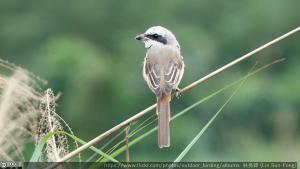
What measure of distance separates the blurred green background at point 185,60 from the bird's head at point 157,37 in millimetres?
2388

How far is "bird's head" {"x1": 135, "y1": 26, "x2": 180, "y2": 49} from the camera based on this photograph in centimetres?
581

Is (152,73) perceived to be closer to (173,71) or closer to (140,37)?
(173,71)

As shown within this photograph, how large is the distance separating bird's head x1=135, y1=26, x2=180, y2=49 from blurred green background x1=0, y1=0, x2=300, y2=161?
7.84 ft

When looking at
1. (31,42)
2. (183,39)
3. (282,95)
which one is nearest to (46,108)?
(282,95)

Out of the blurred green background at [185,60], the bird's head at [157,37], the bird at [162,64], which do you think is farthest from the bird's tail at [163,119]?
the blurred green background at [185,60]

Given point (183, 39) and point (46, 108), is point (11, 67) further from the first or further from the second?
point (183, 39)

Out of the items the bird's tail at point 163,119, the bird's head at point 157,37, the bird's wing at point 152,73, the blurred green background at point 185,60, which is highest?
the blurred green background at point 185,60

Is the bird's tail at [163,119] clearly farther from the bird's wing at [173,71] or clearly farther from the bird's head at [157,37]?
the bird's head at [157,37]

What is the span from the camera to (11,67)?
3891mm

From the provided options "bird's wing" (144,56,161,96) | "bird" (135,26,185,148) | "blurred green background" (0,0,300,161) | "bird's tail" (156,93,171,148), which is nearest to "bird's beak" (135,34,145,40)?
"bird" (135,26,185,148)

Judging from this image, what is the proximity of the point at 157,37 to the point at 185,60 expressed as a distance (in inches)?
492

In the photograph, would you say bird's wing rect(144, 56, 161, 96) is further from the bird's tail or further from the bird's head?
the bird's tail

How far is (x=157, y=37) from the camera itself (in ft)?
19.2

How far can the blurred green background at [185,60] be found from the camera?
15.8 m
